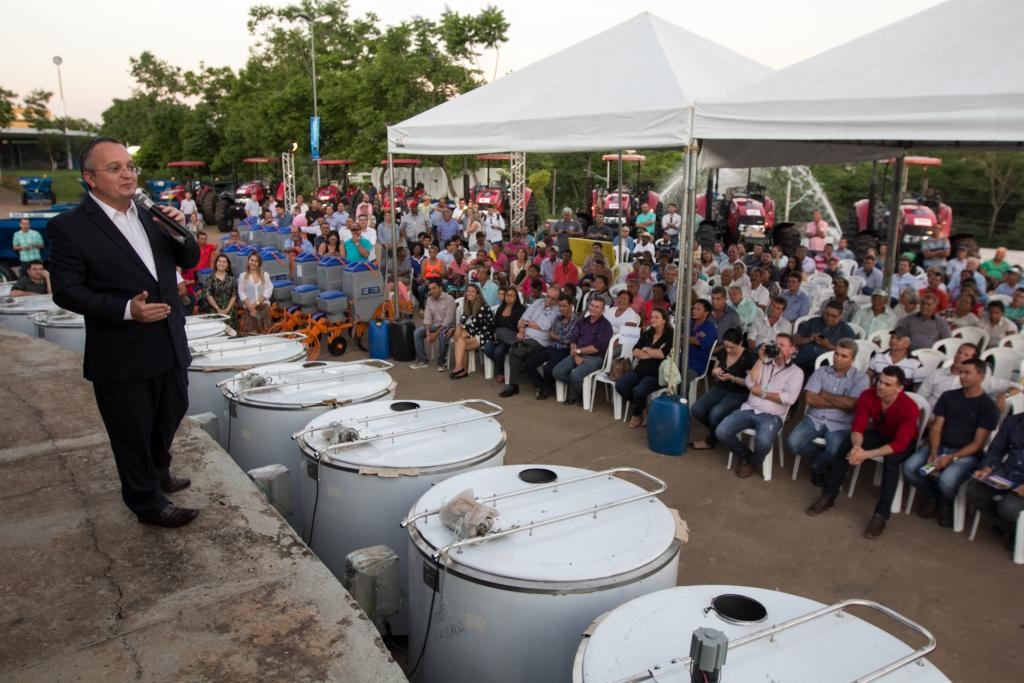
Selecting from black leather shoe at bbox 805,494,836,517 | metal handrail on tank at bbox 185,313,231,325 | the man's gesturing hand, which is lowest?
black leather shoe at bbox 805,494,836,517

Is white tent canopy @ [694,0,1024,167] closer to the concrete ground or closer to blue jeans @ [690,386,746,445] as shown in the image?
blue jeans @ [690,386,746,445]

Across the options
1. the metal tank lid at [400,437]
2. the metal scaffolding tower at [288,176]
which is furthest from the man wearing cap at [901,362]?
the metal scaffolding tower at [288,176]

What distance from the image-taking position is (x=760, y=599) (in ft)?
8.62

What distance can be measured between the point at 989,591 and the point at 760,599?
2.56 m

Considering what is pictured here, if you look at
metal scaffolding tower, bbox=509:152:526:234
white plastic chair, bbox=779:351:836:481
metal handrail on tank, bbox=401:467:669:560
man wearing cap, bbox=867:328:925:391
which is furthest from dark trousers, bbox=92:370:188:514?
metal scaffolding tower, bbox=509:152:526:234

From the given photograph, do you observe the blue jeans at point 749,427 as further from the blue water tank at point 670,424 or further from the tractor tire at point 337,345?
the tractor tire at point 337,345

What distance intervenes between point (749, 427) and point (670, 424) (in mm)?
668

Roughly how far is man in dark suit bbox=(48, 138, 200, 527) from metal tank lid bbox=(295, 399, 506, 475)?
82 centimetres

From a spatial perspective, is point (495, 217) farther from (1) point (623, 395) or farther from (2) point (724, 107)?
(2) point (724, 107)

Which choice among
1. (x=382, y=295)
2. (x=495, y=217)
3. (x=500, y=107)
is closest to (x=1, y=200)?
(x=495, y=217)

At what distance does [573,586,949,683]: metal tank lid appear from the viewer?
86.4 inches

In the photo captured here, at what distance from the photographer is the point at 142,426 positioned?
9.83 feet

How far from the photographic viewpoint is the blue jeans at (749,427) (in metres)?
5.68

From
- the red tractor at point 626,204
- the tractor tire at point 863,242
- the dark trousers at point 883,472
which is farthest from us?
the red tractor at point 626,204
